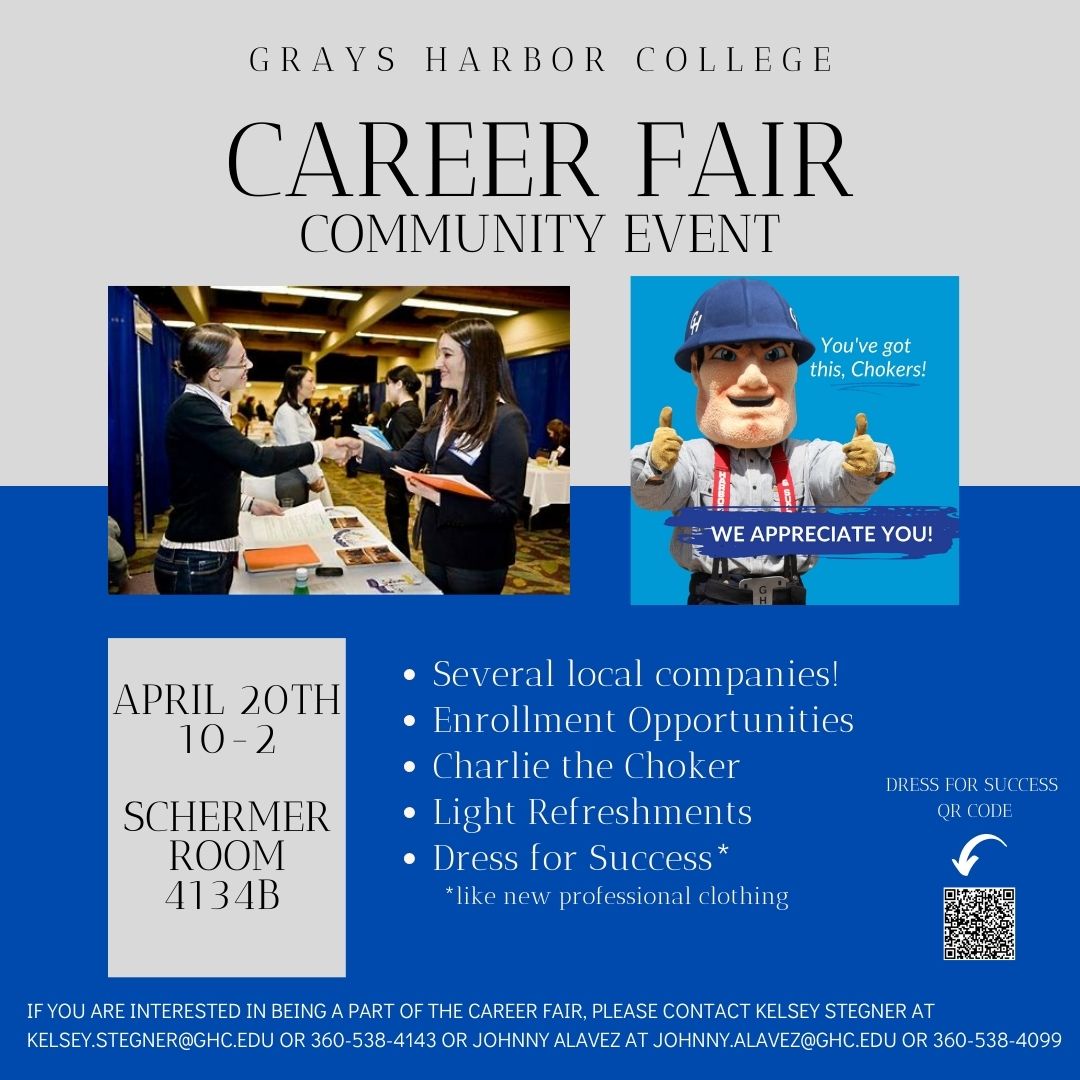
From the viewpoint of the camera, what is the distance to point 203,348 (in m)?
2.22

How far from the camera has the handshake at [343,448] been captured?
90.5 inches

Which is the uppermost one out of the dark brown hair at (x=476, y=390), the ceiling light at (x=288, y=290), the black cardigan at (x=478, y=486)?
the ceiling light at (x=288, y=290)

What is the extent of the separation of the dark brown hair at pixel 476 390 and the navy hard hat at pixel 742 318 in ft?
1.08

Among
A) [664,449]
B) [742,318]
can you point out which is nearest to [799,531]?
[664,449]

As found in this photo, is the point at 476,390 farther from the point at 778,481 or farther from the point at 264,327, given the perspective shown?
the point at 778,481

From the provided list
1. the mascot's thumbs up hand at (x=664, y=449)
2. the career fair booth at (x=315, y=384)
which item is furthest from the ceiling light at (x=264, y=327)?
the mascot's thumbs up hand at (x=664, y=449)

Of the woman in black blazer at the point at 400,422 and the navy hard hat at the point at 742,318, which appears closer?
the navy hard hat at the point at 742,318

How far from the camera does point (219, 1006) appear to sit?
231 cm

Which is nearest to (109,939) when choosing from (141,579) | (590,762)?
(141,579)

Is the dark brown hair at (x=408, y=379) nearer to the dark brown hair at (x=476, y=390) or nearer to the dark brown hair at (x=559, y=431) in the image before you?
the dark brown hair at (x=476, y=390)

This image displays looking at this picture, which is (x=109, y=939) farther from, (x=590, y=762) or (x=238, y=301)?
(x=238, y=301)

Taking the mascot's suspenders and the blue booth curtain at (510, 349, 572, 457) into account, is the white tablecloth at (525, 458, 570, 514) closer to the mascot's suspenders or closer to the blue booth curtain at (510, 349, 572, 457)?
the blue booth curtain at (510, 349, 572, 457)

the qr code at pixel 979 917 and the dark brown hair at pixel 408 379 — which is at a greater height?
the dark brown hair at pixel 408 379

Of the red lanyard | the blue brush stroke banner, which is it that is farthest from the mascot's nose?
the blue brush stroke banner
